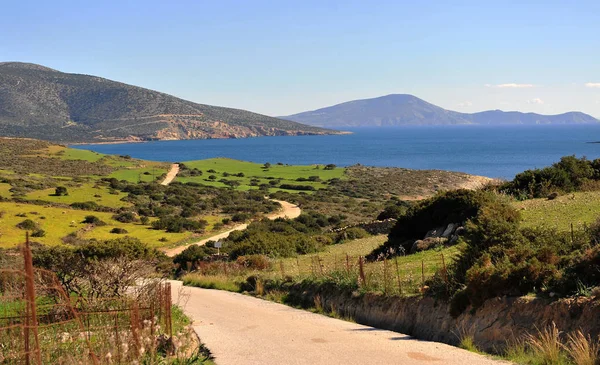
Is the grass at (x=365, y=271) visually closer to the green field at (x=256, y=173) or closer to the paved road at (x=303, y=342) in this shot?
the paved road at (x=303, y=342)

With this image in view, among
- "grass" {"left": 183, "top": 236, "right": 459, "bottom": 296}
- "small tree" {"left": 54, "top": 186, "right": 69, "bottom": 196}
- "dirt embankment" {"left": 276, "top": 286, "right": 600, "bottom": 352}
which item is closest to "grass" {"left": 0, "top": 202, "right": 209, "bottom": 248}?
"small tree" {"left": 54, "top": 186, "right": 69, "bottom": 196}

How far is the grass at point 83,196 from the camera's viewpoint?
5891cm

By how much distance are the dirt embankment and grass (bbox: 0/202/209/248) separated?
102ft

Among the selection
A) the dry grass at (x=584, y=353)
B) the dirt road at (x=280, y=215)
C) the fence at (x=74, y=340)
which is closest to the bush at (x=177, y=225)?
the dirt road at (x=280, y=215)

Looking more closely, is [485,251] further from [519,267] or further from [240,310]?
[240,310]

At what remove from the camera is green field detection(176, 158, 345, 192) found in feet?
294

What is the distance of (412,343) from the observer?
10266 mm

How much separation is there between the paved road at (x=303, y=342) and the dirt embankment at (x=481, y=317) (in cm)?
60

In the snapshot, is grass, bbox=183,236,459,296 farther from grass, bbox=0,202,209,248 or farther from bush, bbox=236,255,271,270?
grass, bbox=0,202,209,248

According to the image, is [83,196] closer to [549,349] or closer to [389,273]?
[389,273]

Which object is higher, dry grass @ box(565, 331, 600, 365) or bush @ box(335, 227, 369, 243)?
dry grass @ box(565, 331, 600, 365)

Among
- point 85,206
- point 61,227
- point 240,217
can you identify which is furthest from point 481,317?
point 85,206

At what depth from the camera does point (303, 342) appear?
1091 centimetres

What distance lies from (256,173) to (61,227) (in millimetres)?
57790
